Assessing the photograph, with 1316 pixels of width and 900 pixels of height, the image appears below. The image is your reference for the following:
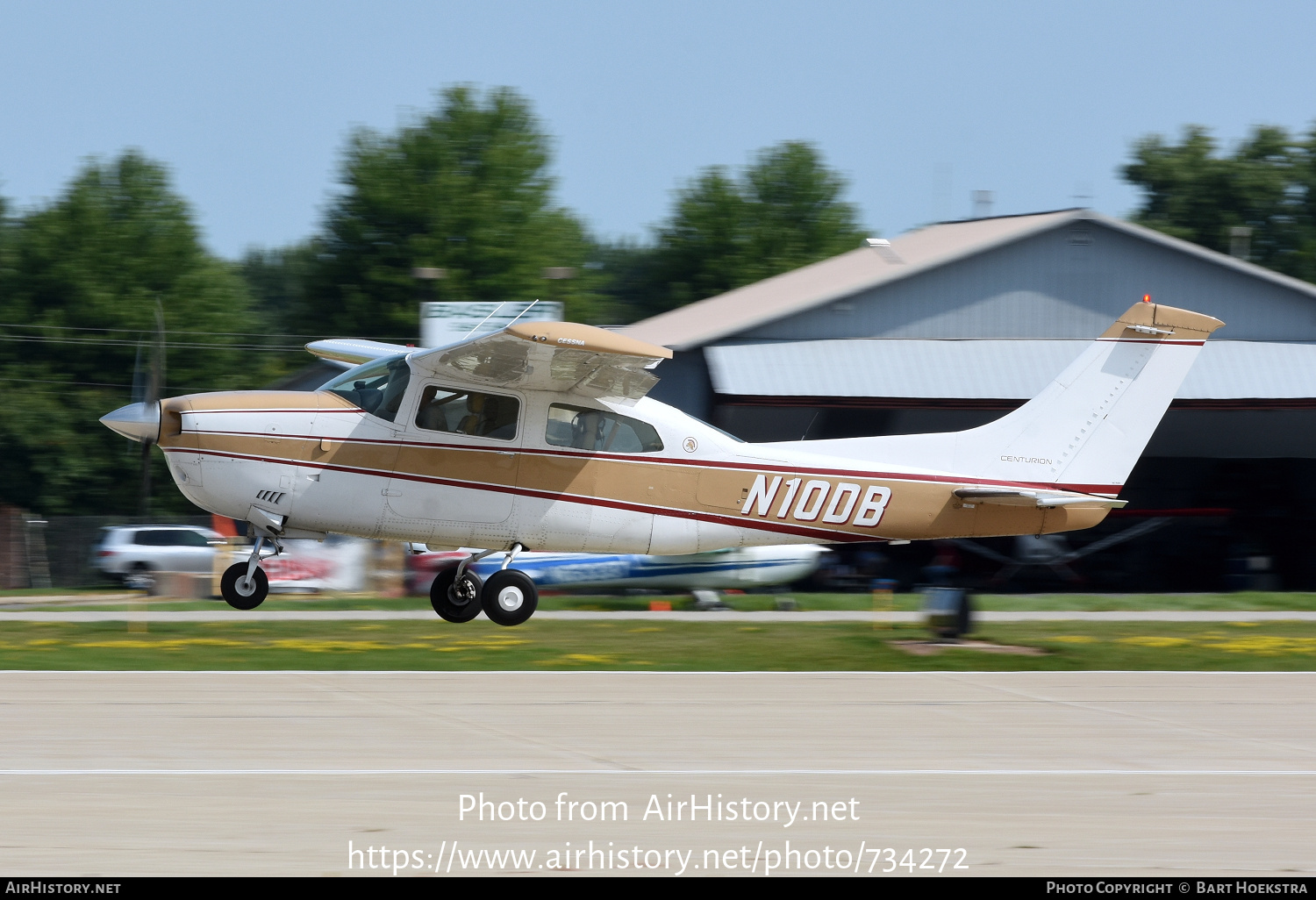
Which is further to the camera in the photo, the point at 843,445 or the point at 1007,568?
the point at 1007,568

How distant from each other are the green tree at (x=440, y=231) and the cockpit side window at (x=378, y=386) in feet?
116

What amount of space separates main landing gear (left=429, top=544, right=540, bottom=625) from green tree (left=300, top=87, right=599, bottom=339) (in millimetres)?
35083

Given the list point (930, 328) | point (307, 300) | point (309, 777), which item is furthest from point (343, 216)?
point (309, 777)

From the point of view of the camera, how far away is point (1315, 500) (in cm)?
3062

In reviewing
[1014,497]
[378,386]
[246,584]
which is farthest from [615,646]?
[246,584]

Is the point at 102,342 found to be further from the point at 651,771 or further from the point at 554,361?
the point at 651,771

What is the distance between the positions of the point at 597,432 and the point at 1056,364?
1672 centimetres

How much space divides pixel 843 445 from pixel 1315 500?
20.4 meters

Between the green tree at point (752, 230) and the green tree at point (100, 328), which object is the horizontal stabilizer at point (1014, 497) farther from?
the green tree at point (752, 230)

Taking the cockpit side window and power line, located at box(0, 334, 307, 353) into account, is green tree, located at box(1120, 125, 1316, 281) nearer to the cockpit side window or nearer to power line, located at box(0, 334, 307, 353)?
power line, located at box(0, 334, 307, 353)

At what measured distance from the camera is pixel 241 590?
13008 millimetres

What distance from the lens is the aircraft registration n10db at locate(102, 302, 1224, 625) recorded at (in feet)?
42.9

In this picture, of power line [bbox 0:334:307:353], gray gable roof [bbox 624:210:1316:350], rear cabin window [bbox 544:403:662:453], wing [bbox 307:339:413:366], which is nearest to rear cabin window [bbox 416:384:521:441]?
rear cabin window [bbox 544:403:662:453]
